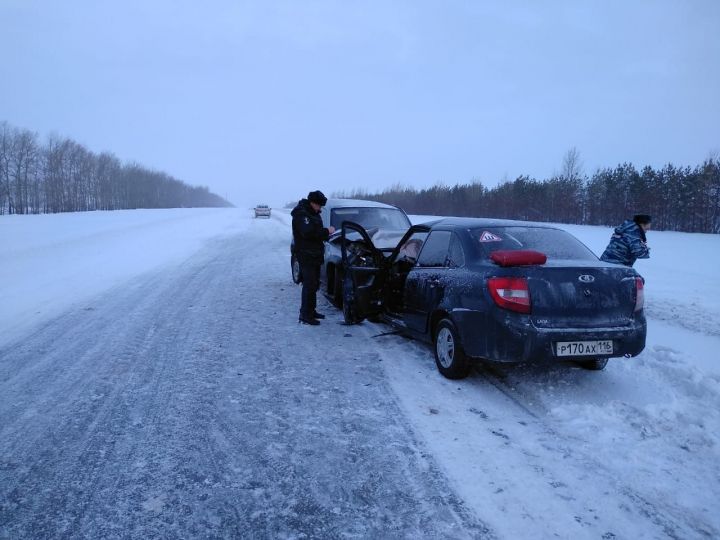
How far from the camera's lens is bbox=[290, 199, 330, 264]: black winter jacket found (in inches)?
259

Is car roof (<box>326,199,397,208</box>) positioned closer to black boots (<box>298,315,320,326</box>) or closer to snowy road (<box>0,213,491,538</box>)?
black boots (<box>298,315,320,326</box>)

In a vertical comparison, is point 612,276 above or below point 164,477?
above

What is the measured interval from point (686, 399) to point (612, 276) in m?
1.21

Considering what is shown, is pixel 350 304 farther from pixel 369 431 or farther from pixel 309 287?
pixel 369 431

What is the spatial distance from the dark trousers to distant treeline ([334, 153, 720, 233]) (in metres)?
24.9

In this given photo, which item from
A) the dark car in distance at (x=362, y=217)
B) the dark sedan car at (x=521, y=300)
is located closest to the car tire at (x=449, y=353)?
the dark sedan car at (x=521, y=300)

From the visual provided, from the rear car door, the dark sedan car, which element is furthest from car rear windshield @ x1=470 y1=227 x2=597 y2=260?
the rear car door

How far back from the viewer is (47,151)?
64125 mm

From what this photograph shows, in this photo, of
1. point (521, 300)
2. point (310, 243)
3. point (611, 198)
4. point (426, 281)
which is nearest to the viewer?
point (521, 300)

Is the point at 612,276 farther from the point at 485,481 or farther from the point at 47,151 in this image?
the point at 47,151

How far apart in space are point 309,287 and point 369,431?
3.50m

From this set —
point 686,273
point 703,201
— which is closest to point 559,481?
point 686,273

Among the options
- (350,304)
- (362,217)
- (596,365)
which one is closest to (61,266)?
(362,217)

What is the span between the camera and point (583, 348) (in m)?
3.79
